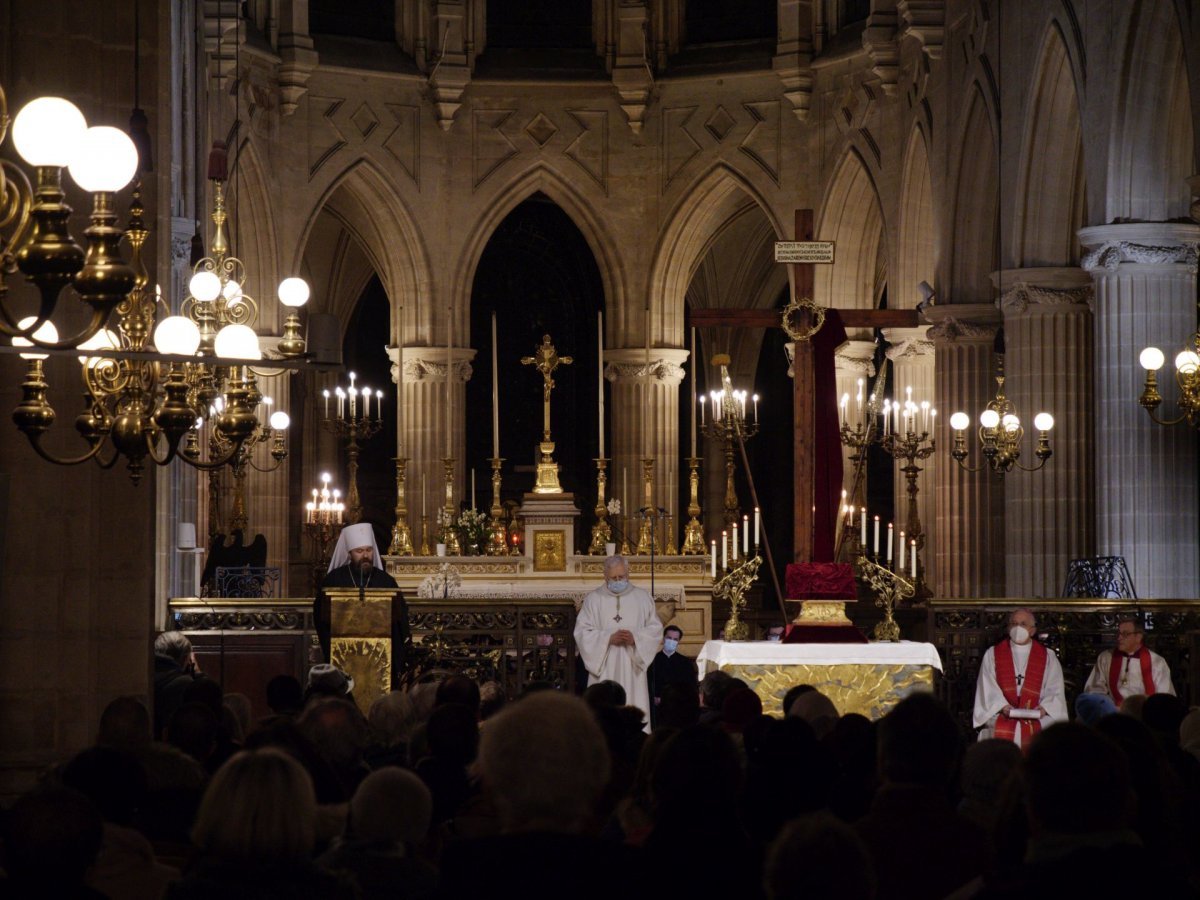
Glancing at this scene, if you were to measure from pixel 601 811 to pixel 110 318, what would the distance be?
4.47m

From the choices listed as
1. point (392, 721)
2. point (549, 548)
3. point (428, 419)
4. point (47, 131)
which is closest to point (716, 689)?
point (392, 721)

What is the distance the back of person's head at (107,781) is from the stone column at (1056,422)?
1481 centimetres

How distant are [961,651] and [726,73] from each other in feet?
45.7

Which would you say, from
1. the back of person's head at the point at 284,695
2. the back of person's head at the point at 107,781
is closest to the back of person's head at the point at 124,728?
the back of person's head at the point at 107,781

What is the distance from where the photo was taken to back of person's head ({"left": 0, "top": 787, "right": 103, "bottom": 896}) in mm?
3695

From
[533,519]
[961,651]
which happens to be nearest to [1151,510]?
[961,651]

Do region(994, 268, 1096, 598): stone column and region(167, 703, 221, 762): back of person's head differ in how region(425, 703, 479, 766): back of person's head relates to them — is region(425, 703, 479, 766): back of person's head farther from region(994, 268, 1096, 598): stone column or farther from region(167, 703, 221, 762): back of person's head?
region(994, 268, 1096, 598): stone column

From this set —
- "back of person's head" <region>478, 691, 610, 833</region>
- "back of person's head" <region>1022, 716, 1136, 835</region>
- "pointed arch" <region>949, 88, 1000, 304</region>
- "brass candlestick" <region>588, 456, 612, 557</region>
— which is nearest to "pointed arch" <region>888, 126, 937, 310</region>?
"pointed arch" <region>949, 88, 1000, 304</region>

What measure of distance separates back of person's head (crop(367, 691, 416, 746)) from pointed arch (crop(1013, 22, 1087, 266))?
13.2m

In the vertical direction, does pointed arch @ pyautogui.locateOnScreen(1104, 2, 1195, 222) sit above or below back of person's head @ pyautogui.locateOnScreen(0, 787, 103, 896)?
above

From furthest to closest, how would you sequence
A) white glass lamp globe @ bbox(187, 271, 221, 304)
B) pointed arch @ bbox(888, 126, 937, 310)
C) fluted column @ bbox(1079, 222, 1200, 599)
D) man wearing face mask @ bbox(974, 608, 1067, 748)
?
pointed arch @ bbox(888, 126, 937, 310), fluted column @ bbox(1079, 222, 1200, 599), man wearing face mask @ bbox(974, 608, 1067, 748), white glass lamp globe @ bbox(187, 271, 221, 304)

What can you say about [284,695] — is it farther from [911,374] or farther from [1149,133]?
[911,374]

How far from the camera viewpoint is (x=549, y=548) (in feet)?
65.8

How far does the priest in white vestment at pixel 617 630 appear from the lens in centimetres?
1235
